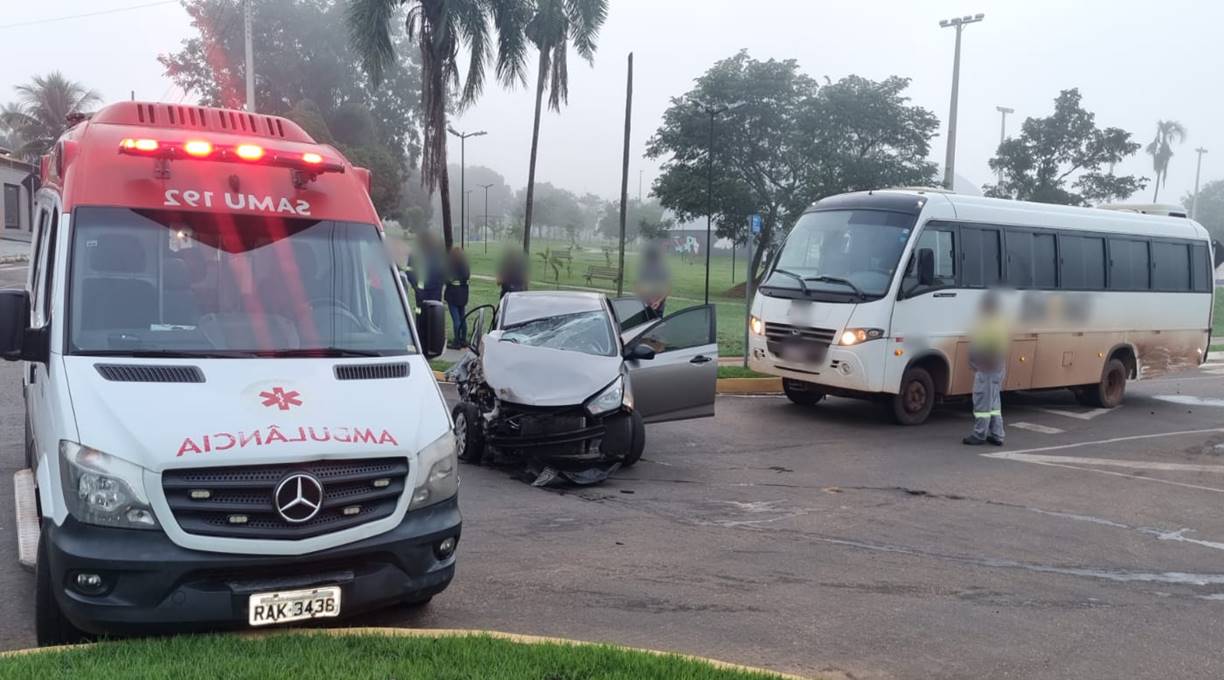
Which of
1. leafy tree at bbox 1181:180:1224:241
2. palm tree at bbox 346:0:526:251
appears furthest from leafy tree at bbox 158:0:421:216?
leafy tree at bbox 1181:180:1224:241

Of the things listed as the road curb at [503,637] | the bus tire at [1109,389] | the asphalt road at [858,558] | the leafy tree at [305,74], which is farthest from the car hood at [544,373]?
the leafy tree at [305,74]

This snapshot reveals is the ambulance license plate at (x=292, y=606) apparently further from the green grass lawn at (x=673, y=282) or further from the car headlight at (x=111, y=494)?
the green grass lawn at (x=673, y=282)

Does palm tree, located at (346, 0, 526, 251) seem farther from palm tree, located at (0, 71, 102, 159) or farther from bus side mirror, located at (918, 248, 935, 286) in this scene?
palm tree, located at (0, 71, 102, 159)

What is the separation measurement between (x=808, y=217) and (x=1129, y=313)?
5800mm

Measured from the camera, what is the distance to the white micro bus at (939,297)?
12.5 meters

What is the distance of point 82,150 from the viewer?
17.4 feet

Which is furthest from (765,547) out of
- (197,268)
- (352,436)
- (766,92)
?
(766,92)

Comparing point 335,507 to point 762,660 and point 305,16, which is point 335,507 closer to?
point 762,660

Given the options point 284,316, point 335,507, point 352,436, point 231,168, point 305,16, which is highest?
point 305,16

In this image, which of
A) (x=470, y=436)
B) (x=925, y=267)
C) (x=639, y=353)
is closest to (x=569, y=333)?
(x=639, y=353)

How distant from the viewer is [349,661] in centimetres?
425

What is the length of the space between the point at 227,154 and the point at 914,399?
9969mm

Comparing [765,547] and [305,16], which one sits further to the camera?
[305,16]

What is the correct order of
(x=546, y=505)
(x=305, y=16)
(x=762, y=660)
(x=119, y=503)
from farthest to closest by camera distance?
(x=305, y=16), (x=546, y=505), (x=762, y=660), (x=119, y=503)
